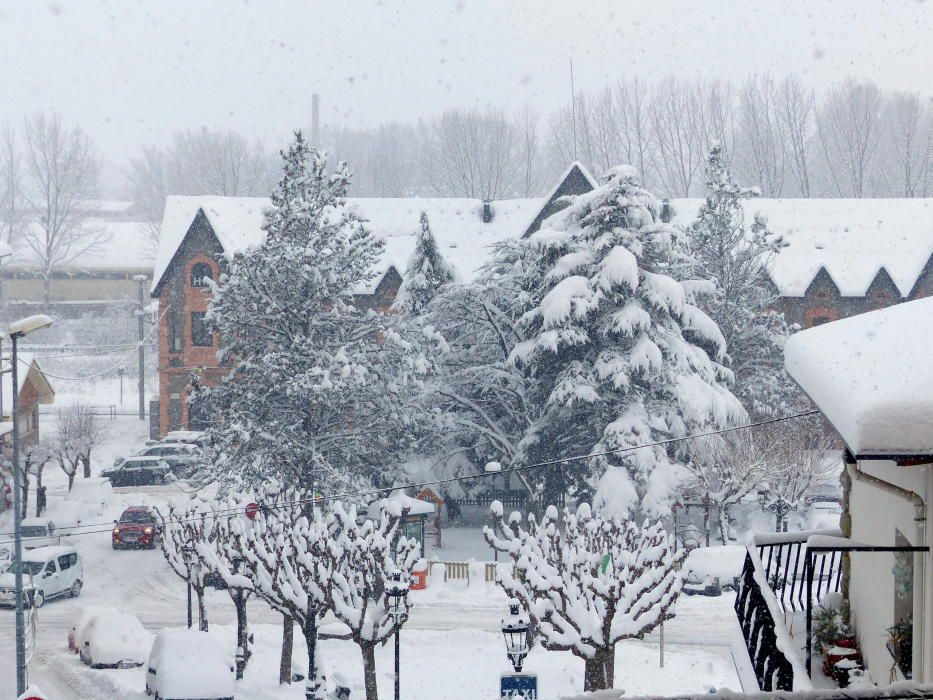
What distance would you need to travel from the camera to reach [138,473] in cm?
4072

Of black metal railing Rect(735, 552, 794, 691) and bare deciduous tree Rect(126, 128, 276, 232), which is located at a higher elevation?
bare deciduous tree Rect(126, 128, 276, 232)

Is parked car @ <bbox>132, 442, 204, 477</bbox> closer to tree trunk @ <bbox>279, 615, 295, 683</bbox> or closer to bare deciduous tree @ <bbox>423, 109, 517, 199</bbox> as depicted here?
tree trunk @ <bbox>279, 615, 295, 683</bbox>

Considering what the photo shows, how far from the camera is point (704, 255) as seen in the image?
37.3 meters

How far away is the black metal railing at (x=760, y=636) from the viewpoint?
634 centimetres

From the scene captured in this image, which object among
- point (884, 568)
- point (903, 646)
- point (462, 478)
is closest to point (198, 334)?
point (462, 478)

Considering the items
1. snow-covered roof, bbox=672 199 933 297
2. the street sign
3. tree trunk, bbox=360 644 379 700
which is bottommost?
tree trunk, bbox=360 644 379 700

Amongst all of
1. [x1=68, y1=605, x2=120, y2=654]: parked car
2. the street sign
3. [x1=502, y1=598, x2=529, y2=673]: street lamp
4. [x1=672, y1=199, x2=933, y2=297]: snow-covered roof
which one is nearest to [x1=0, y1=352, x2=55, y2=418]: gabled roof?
[x1=68, y1=605, x2=120, y2=654]: parked car

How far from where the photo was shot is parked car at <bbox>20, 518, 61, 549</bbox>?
105 ft

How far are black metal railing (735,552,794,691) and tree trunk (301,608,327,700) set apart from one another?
41.7 ft

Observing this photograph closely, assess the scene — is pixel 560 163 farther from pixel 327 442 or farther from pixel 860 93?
pixel 327 442

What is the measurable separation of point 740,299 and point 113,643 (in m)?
21.3

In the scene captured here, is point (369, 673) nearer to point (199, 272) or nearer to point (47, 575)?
point (47, 575)

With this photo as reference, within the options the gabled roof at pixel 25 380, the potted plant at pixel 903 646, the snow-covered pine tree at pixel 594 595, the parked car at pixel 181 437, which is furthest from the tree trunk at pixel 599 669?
the parked car at pixel 181 437

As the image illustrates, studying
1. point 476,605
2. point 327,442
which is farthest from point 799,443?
point 327,442
